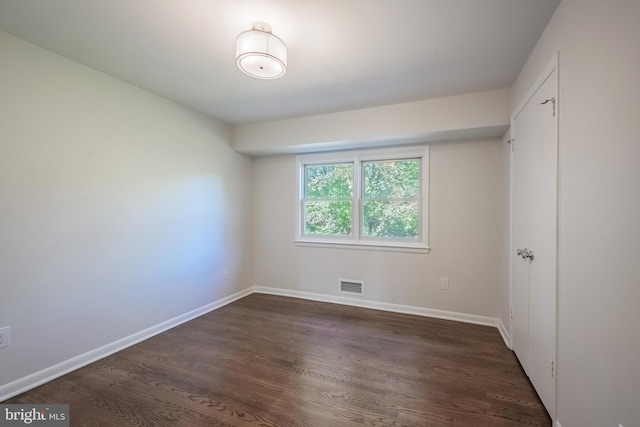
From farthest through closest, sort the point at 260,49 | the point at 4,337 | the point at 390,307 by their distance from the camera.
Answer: the point at 390,307 < the point at 4,337 < the point at 260,49

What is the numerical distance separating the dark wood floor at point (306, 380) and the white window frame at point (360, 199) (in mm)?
994

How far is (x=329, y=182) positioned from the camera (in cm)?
388

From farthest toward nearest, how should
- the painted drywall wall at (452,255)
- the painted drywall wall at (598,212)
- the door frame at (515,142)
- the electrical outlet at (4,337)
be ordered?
the painted drywall wall at (452,255)
the electrical outlet at (4,337)
the door frame at (515,142)
the painted drywall wall at (598,212)

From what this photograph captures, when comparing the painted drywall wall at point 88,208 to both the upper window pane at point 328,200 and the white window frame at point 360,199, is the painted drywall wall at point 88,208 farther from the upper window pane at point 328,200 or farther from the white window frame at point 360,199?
the upper window pane at point 328,200

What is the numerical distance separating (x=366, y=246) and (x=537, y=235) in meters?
1.98

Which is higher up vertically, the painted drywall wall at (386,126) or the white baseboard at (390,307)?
the painted drywall wall at (386,126)

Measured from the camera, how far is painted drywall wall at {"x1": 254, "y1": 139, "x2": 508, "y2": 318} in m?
2.98

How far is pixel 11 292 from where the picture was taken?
183 centimetres

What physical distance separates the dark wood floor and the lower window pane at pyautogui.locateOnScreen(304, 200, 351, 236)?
1.35 m

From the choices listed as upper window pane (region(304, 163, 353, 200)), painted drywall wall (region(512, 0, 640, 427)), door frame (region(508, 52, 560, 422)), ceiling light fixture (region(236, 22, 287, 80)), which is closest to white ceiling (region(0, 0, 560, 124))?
ceiling light fixture (region(236, 22, 287, 80))

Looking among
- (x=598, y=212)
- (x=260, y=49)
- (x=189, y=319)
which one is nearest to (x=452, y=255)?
(x=598, y=212)

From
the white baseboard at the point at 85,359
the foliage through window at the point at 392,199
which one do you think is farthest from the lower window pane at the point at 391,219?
the white baseboard at the point at 85,359

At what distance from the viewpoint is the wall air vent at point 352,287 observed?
11.8ft

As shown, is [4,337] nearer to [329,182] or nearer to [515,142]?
[329,182]
